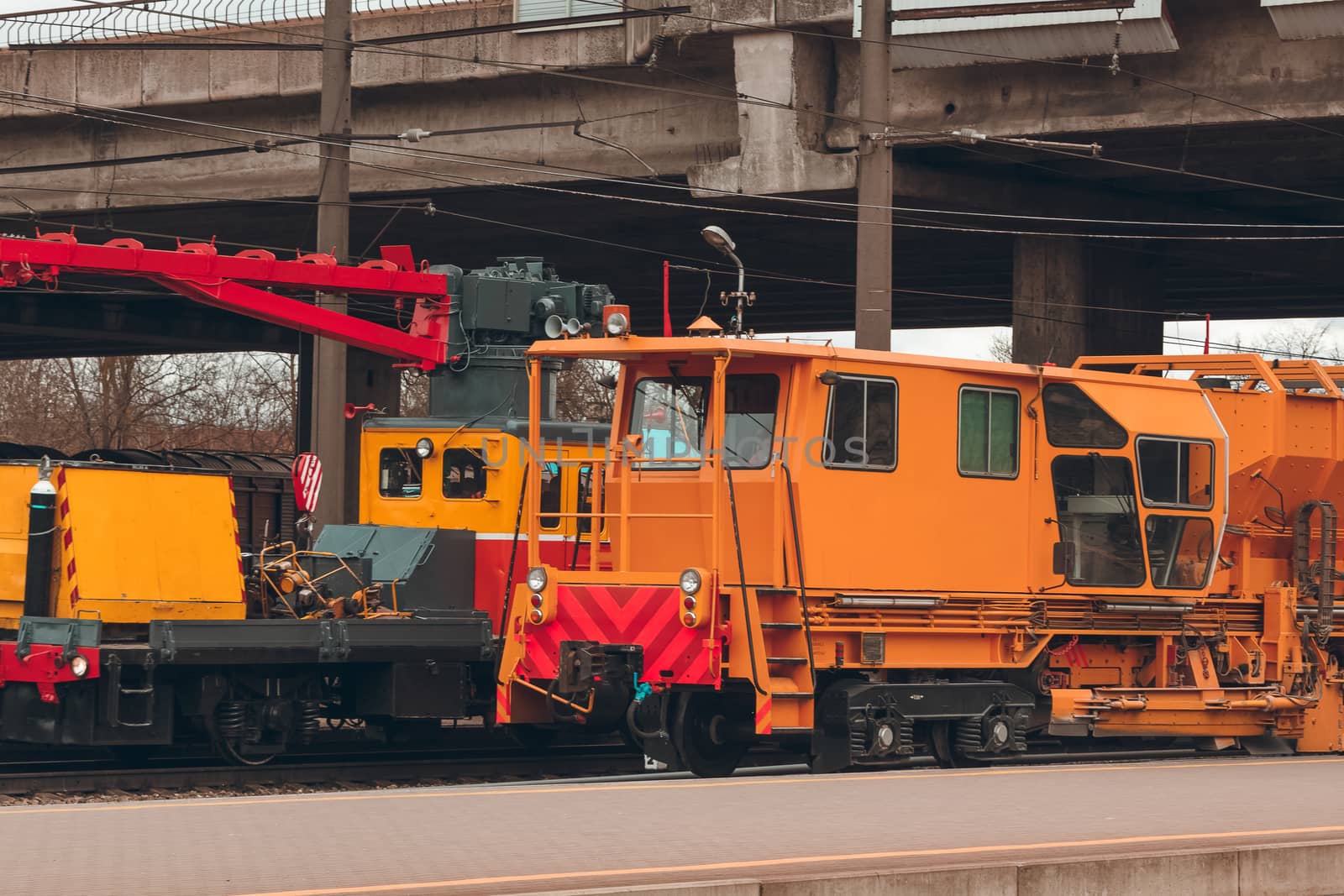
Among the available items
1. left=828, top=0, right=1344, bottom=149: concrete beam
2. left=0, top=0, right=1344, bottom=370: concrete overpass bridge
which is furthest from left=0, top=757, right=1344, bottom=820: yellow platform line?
left=828, top=0, right=1344, bottom=149: concrete beam

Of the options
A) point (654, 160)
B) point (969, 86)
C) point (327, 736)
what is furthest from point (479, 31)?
point (327, 736)

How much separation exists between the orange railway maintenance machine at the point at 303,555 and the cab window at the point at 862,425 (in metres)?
2.24

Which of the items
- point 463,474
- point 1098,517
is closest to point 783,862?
point 1098,517

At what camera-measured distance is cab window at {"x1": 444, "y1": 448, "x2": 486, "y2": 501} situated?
16422 mm

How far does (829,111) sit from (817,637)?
1400 cm

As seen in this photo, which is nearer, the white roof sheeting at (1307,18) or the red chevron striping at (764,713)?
the red chevron striping at (764,713)

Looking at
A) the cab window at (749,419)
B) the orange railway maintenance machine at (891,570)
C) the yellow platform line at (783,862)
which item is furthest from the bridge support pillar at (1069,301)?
the yellow platform line at (783,862)

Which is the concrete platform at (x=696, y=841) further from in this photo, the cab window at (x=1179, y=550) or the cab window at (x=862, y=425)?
the cab window at (x=1179, y=550)

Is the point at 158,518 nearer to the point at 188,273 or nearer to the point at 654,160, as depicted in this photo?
the point at 188,273

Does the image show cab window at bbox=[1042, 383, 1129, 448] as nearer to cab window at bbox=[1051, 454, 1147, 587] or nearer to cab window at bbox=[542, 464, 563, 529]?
cab window at bbox=[1051, 454, 1147, 587]

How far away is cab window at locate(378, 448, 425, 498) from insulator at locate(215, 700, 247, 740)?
2536 millimetres

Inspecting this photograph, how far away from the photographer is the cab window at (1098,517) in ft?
46.2

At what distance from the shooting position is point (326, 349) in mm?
22766

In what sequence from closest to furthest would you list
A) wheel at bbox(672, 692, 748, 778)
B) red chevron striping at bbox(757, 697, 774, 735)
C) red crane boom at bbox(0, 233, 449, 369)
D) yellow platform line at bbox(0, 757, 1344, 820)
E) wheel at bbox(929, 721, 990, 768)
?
yellow platform line at bbox(0, 757, 1344, 820) → red chevron striping at bbox(757, 697, 774, 735) → wheel at bbox(672, 692, 748, 778) → wheel at bbox(929, 721, 990, 768) → red crane boom at bbox(0, 233, 449, 369)
